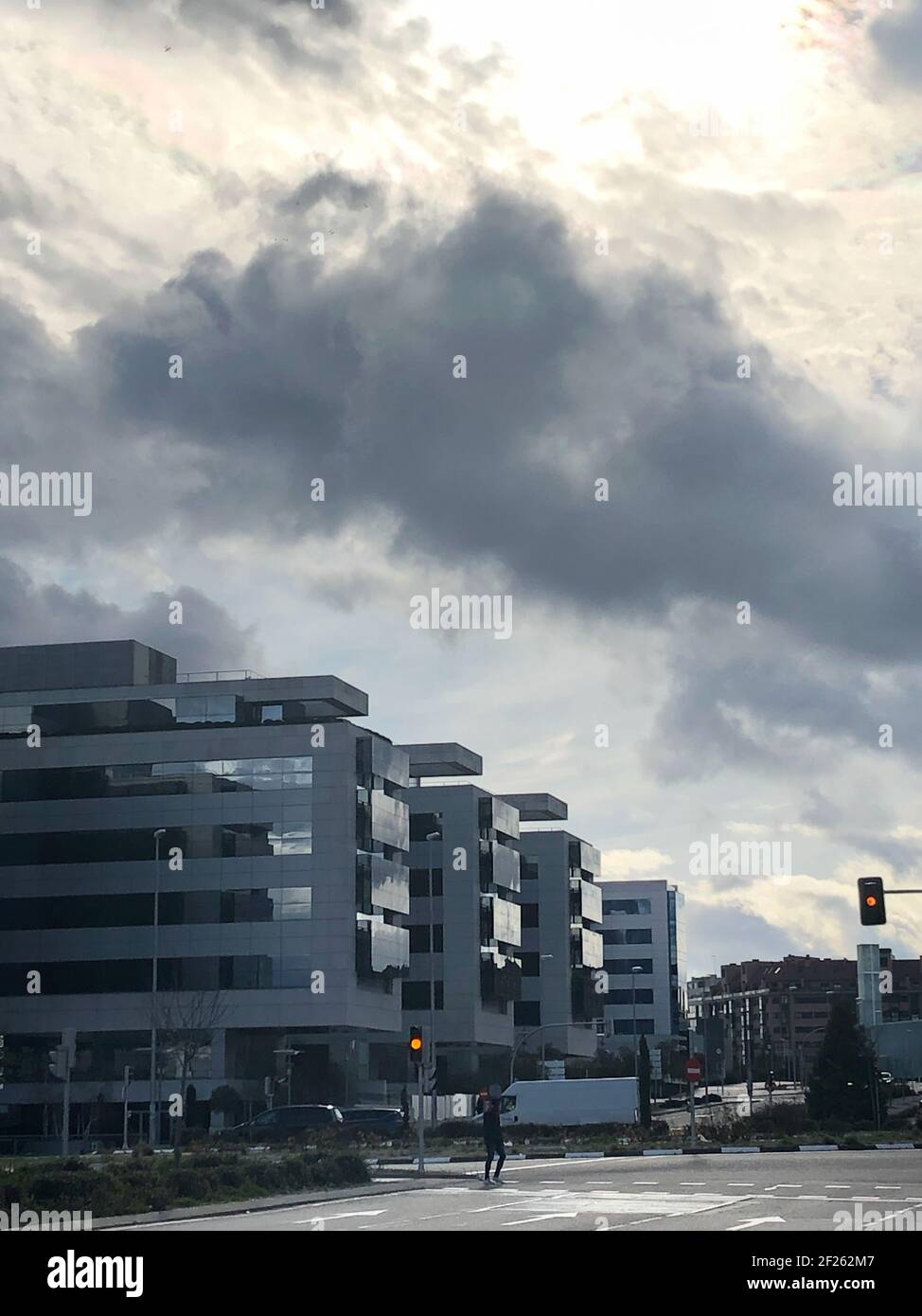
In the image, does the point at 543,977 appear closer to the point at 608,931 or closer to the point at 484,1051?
the point at 484,1051

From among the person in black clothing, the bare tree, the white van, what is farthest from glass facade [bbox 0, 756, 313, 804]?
the person in black clothing

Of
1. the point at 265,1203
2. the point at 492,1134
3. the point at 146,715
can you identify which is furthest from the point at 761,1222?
the point at 146,715

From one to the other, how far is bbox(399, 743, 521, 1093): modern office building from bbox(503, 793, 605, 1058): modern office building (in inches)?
415

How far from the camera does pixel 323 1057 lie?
9606 cm

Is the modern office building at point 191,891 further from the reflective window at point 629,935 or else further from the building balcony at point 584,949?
the reflective window at point 629,935

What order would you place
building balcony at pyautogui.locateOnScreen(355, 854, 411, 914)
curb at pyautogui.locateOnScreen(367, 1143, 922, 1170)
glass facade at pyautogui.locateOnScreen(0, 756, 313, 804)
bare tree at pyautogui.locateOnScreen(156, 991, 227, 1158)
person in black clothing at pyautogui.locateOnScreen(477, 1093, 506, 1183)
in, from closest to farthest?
1. person in black clothing at pyautogui.locateOnScreen(477, 1093, 506, 1183)
2. curb at pyautogui.locateOnScreen(367, 1143, 922, 1170)
3. bare tree at pyautogui.locateOnScreen(156, 991, 227, 1158)
4. glass facade at pyautogui.locateOnScreen(0, 756, 313, 804)
5. building balcony at pyautogui.locateOnScreen(355, 854, 411, 914)

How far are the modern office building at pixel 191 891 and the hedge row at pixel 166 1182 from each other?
2047 inches

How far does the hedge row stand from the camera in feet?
91.5

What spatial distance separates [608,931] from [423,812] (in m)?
76.3

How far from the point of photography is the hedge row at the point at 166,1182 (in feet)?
91.5

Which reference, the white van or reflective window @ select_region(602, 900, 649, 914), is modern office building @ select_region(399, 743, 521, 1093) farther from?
reflective window @ select_region(602, 900, 649, 914)

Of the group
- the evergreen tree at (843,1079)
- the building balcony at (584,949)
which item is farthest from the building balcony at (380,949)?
the building balcony at (584,949)

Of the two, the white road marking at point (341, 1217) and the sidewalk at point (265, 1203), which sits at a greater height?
the white road marking at point (341, 1217)

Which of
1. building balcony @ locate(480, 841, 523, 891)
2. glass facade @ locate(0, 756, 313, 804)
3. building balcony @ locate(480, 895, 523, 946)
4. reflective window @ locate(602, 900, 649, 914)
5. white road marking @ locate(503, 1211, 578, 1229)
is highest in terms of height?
glass facade @ locate(0, 756, 313, 804)
